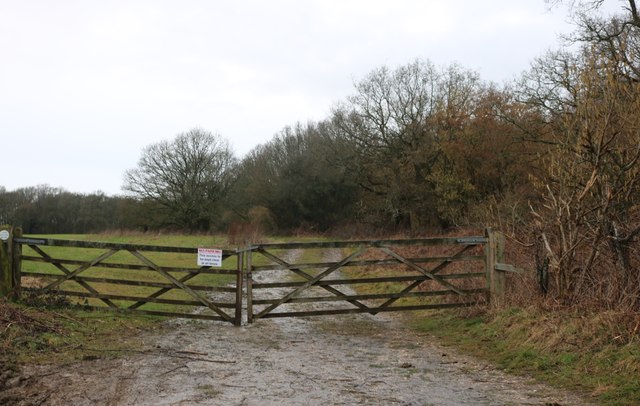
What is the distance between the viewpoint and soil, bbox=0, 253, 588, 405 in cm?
573

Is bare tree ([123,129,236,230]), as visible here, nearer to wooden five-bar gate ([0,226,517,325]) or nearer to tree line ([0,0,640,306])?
tree line ([0,0,640,306])

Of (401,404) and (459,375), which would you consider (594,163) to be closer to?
(459,375)

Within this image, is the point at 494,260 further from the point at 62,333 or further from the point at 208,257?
the point at 62,333

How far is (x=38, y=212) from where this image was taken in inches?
3169

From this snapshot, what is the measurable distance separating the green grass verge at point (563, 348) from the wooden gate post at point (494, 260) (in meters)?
0.91

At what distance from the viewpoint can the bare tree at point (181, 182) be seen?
193 feet

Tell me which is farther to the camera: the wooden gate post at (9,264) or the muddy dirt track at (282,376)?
the wooden gate post at (9,264)

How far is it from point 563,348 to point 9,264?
9.60 metres

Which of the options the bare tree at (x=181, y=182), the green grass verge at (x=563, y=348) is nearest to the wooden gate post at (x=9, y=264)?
the green grass verge at (x=563, y=348)

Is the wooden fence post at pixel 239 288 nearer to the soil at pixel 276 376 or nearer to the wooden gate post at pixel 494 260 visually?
the soil at pixel 276 376

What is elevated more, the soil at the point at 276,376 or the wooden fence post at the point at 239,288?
the wooden fence post at the point at 239,288

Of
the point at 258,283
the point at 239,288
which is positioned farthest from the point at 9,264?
the point at 258,283

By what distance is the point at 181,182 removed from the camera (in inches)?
2340

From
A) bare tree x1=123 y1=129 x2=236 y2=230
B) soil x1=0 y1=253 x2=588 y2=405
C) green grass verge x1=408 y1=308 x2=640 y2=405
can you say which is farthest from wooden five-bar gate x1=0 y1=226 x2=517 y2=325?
bare tree x1=123 y1=129 x2=236 y2=230
